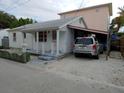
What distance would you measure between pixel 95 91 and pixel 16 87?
3.39m

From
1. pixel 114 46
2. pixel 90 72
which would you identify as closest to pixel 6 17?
pixel 114 46

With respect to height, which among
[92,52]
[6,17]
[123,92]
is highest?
[6,17]

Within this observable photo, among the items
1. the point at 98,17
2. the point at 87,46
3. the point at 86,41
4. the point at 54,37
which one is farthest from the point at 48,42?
the point at 98,17

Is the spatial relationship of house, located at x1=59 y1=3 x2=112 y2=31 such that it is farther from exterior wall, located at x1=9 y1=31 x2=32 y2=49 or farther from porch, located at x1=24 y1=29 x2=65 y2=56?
exterior wall, located at x1=9 y1=31 x2=32 y2=49

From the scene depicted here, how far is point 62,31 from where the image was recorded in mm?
16844

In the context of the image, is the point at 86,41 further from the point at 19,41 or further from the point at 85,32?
the point at 19,41

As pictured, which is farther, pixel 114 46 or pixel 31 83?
pixel 114 46

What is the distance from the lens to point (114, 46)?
66.9ft

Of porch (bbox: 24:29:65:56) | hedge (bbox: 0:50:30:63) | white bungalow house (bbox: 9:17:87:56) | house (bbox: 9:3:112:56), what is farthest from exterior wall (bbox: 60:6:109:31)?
hedge (bbox: 0:50:30:63)

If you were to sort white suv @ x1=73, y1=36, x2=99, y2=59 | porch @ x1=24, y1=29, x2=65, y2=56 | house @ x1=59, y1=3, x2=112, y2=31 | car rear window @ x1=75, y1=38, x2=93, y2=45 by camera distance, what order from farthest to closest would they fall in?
house @ x1=59, y1=3, x2=112, y2=31
porch @ x1=24, y1=29, x2=65, y2=56
car rear window @ x1=75, y1=38, x2=93, y2=45
white suv @ x1=73, y1=36, x2=99, y2=59

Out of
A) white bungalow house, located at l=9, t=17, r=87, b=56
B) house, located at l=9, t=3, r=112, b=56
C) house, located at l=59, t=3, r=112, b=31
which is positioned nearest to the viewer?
white bungalow house, located at l=9, t=17, r=87, b=56

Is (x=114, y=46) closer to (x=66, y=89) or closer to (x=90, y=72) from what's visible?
(x=90, y=72)

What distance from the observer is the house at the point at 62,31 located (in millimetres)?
16719

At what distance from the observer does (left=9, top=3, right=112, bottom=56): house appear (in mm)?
16719
